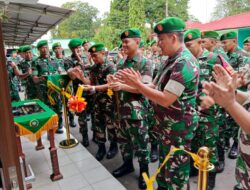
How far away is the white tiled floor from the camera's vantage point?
2.73m

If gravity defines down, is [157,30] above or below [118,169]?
above

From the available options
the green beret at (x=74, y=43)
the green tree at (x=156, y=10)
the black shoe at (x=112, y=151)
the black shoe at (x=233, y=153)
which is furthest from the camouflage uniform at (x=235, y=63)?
the green tree at (x=156, y=10)

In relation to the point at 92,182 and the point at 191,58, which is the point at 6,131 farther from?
the point at 92,182

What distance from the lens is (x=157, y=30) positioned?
1847 mm

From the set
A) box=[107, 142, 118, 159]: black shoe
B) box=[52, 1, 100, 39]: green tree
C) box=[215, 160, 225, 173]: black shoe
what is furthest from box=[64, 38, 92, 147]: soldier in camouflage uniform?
box=[52, 1, 100, 39]: green tree

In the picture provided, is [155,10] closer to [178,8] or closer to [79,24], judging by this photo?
[178,8]

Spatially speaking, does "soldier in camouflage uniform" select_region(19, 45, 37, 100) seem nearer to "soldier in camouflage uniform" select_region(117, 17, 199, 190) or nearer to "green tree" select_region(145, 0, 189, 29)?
"soldier in camouflage uniform" select_region(117, 17, 199, 190)

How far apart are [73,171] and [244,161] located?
223 centimetres

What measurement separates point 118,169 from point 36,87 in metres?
2.64

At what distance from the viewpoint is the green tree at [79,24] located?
45688mm

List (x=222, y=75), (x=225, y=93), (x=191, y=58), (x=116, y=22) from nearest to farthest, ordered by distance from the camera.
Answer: (x=225, y=93)
(x=222, y=75)
(x=191, y=58)
(x=116, y=22)

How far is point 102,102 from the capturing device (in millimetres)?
3486

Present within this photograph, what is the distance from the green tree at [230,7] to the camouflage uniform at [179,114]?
30190 millimetres

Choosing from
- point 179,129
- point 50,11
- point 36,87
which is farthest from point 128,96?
point 50,11
